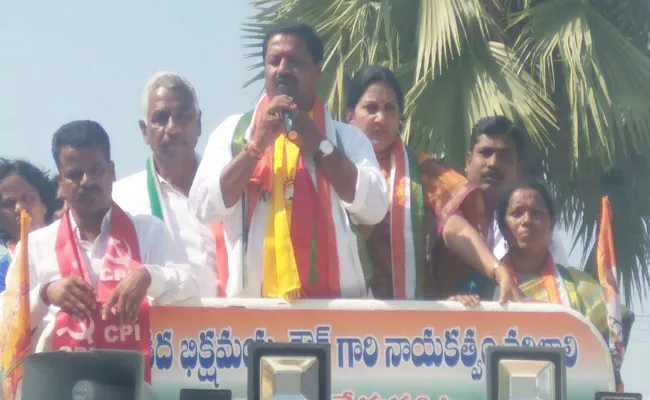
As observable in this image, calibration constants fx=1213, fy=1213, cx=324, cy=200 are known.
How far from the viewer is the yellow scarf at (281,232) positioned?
3.54 meters

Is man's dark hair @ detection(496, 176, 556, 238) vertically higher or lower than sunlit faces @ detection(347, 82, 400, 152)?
lower

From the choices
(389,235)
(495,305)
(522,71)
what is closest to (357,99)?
(389,235)

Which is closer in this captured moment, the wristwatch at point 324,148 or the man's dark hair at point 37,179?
the wristwatch at point 324,148

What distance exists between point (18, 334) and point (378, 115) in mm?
1782

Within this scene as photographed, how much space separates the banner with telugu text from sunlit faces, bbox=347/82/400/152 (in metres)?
1.20

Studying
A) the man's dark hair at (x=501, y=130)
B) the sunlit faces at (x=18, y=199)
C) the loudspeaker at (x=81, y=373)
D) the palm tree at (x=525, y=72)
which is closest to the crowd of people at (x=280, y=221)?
the man's dark hair at (x=501, y=130)

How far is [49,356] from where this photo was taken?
2.86 m

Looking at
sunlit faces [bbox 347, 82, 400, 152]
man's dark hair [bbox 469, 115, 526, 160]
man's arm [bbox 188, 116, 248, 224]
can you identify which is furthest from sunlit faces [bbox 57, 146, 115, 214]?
man's dark hair [bbox 469, 115, 526, 160]

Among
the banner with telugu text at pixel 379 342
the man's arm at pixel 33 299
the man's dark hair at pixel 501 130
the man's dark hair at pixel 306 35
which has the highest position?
the man's dark hair at pixel 306 35

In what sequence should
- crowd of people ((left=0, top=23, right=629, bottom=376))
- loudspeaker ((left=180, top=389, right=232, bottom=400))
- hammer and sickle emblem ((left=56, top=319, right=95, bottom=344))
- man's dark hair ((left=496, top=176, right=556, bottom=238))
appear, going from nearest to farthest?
1. loudspeaker ((left=180, top=389, right=232, bottom=400))
2. hammer and sickle emblem ((left=56, top=319, right=95, bottom=344))
3. crowd of people ((left=0, top=23, right=629, bottom=376))
4. man's dark hair ((left=496, top=176, right=556, bottom=238))

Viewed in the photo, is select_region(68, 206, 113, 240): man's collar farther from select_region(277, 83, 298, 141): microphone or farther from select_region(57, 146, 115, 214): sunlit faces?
select_region(277, 83, 298, 141): microphone

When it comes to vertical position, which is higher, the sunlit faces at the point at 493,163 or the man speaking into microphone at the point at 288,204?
the sunlit faces at the point at 493,163

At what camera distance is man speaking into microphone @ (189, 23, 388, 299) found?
143 inches

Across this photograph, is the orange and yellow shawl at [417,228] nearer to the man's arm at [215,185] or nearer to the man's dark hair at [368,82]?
the man's dark hair at [368,82]
